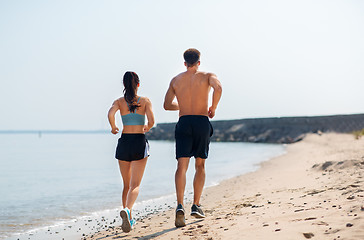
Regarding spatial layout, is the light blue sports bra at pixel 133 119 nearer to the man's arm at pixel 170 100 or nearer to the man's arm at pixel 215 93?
the man's arm at pixel 170 100

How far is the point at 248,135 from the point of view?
49188mm

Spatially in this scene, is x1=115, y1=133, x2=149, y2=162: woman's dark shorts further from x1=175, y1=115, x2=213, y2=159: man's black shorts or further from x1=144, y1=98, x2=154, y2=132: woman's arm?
x1=175, y1=115, x2=213, y2=159: man's black shorts

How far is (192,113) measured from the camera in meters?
5.02

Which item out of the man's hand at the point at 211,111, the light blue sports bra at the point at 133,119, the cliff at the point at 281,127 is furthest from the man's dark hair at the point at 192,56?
the cliff at the point at 281,127

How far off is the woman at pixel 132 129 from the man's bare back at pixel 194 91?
1.31 feet

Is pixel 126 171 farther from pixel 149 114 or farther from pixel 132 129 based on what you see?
pixel 149 114

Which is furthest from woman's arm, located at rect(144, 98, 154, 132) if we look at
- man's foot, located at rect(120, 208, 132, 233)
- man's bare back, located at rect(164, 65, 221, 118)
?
man's foot, located at rect(120, 208, 132, 233)

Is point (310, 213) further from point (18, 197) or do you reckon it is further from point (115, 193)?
point (18, 197)

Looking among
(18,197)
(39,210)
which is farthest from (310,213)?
(18,197)

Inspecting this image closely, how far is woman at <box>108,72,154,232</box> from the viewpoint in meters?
5.00

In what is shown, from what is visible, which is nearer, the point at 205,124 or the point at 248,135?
the point at 205,124

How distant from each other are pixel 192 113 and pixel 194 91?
0.30 m

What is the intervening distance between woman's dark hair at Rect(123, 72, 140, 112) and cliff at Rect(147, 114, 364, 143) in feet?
115

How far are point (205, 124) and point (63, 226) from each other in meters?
3.48
